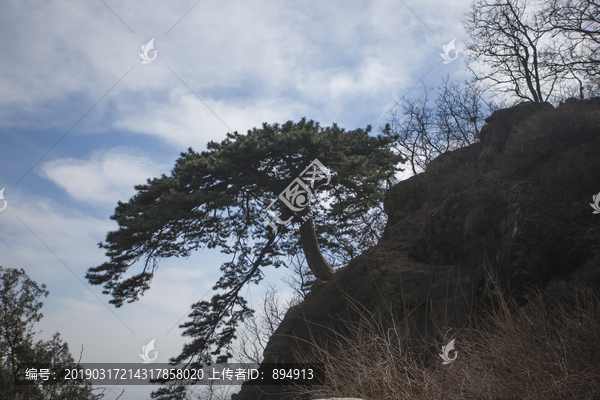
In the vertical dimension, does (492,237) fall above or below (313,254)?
below

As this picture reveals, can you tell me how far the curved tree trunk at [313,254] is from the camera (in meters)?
12.1

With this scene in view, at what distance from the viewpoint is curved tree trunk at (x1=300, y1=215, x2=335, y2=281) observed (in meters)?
12.1

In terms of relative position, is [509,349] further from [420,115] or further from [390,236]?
[420,115]

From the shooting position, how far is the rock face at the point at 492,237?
6.94 m

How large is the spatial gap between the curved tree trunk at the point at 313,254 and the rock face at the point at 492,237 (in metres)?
2.10

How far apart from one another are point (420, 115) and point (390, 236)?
10.6 metres

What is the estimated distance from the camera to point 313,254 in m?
12.2

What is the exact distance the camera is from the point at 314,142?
10.7 m

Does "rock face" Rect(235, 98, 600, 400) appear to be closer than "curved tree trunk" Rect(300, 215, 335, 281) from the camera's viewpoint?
Yes

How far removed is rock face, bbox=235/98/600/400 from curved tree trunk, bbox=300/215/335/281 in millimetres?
2103

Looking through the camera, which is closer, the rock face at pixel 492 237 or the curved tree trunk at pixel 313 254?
the rock face at pixel 492 237

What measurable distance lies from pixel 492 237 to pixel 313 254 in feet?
19.1

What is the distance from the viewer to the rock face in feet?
22.8

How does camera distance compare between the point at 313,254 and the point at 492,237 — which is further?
the point at 313,254
